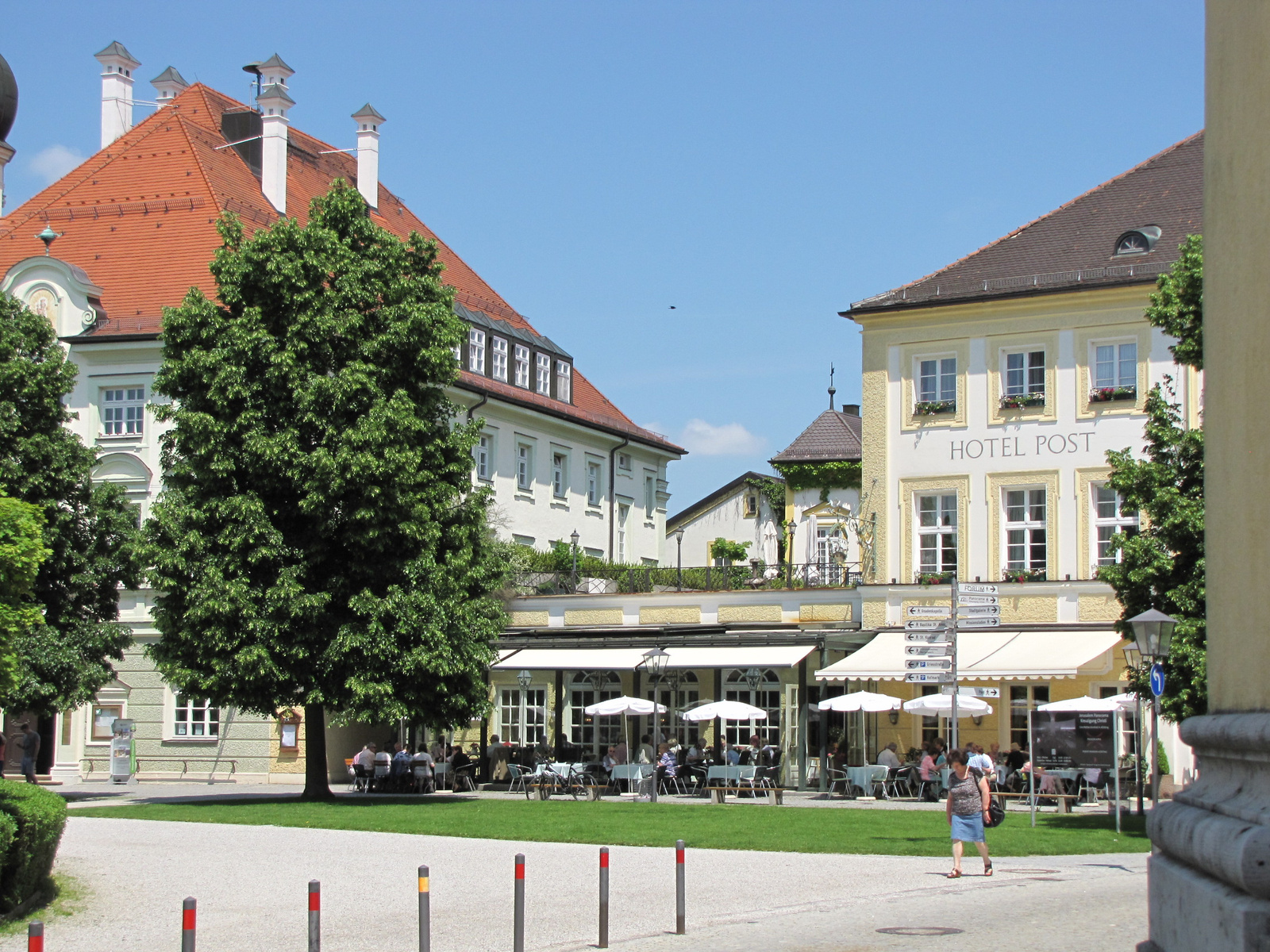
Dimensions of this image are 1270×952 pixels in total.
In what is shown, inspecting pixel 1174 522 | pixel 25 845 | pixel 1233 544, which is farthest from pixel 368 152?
pixel 1233 544

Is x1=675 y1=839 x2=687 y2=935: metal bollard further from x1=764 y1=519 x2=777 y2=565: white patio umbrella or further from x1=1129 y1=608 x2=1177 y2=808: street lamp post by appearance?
x1=764 y1=519 x2=777 y2=565: white patio umbrella

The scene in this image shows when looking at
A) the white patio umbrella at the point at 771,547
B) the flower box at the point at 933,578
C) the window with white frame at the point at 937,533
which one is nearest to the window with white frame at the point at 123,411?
the window with white frame at the point at 937,533

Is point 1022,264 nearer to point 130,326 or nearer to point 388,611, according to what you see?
point 388,611

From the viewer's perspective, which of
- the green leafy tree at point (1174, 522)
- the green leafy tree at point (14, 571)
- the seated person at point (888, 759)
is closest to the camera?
the green leafy tree at point (14, 571)

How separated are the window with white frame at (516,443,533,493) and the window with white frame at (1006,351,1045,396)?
19605 millimetres

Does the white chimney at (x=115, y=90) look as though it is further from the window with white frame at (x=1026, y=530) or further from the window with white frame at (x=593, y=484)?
the window with white frame at (x=1026, y=530)

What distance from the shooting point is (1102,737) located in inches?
992

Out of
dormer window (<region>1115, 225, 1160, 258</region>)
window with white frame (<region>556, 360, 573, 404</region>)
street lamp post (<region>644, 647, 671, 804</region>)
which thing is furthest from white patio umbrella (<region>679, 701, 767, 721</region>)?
window with white frame (<region>556, 360, 573, 404</region>)

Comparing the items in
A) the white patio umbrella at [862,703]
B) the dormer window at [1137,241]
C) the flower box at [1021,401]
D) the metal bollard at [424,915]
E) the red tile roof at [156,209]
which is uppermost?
the red tile roof at [156,209]

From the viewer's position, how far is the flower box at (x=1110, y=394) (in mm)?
36156

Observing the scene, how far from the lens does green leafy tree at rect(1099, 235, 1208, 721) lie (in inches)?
957

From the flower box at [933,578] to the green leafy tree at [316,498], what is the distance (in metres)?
→ 10.5

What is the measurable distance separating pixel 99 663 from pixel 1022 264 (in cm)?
2209

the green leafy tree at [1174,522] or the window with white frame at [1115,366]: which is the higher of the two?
the window with white frame at [1115,366]
